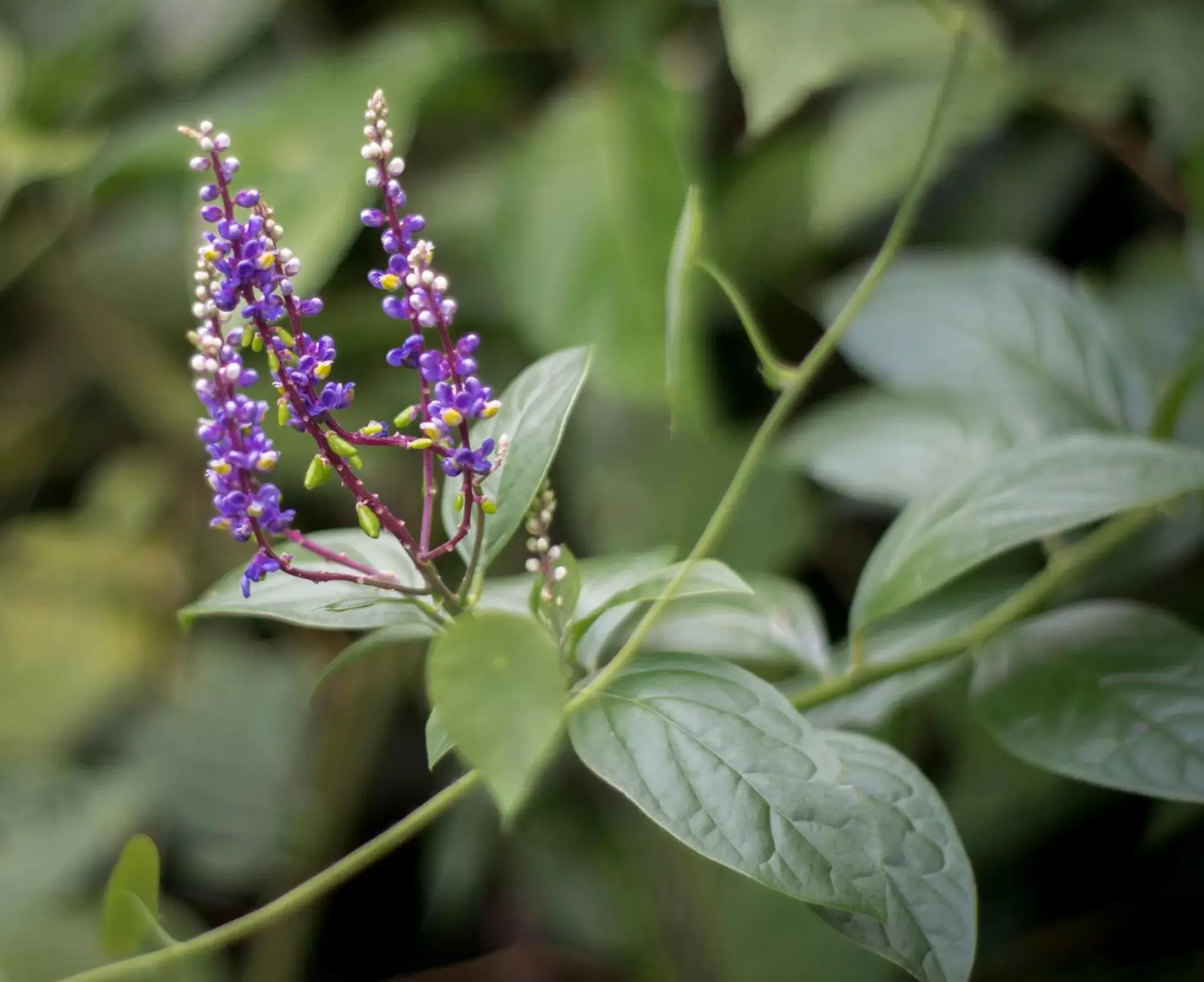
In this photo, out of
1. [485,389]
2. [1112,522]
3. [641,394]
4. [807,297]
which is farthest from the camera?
[807,297]

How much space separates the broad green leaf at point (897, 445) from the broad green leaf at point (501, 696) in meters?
0.39

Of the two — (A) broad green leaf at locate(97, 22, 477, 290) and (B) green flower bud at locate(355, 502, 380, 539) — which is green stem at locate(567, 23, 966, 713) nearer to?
(B) green flower bud at locate(355, 502, 380, 539)

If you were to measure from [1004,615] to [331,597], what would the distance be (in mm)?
375

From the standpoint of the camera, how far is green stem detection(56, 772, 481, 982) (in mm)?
448

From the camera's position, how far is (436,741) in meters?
0.44

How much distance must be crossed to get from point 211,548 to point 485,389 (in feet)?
3.38

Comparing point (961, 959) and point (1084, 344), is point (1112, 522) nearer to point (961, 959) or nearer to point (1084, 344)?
point (1084, 344)

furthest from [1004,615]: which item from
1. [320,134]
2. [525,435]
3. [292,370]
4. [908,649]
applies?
[320,134]

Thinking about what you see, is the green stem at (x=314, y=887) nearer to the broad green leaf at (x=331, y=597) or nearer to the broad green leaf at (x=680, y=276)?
the broad green leaf at (x=331, y=597)

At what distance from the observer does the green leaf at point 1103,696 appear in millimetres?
515

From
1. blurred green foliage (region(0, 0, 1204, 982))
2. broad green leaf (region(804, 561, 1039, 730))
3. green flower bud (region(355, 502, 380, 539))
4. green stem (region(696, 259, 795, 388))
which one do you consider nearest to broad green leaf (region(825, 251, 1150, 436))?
blurred green foliage (region(0, 0, 1204, 982))

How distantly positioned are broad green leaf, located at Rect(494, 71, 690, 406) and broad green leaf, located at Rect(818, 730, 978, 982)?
0.50m

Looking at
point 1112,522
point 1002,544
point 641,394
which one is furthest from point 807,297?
point 1002,544

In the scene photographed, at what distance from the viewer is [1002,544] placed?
0.51 m
